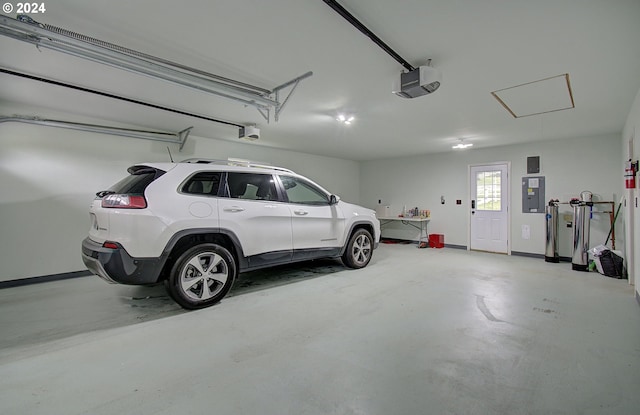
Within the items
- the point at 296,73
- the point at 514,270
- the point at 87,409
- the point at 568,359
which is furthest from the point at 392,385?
the point at 514,270

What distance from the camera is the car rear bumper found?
8.38 ft

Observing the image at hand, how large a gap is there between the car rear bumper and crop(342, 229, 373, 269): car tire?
108 inches

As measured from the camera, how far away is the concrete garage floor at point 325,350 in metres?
1.61

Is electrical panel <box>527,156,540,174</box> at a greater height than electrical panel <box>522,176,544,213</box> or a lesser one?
greater

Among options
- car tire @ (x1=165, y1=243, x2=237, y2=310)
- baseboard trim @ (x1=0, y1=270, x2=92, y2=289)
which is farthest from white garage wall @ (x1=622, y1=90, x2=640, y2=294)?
baseboard trim @ (x1=0, y1=270, x2=92, y2=289)

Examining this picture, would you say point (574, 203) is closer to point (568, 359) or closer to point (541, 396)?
point (568, 359)

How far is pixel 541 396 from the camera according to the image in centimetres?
164

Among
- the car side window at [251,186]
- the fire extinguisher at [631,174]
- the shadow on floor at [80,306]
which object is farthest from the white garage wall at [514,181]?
the car side window at [251,186]

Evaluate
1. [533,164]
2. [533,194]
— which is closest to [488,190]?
[533,194]

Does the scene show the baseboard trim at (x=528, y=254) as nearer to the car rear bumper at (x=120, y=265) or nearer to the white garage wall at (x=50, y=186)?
the car rear bumper at (x=120, y=265)

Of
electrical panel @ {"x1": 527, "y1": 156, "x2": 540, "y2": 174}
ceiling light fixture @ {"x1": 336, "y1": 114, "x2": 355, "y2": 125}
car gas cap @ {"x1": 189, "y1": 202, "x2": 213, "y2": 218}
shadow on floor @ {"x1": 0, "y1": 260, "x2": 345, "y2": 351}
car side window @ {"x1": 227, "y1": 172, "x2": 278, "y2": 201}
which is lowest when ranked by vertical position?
shadow on floor @ {"x1": 0, "y1": 260, "x2": 345, "y2": 351}

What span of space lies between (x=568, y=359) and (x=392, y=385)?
4.47 ft

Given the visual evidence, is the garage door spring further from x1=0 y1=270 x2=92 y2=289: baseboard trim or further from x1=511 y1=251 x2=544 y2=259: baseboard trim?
x1=511 y1=251 x2=544 y2=259: baseboard trim

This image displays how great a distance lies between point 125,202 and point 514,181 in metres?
7.03
